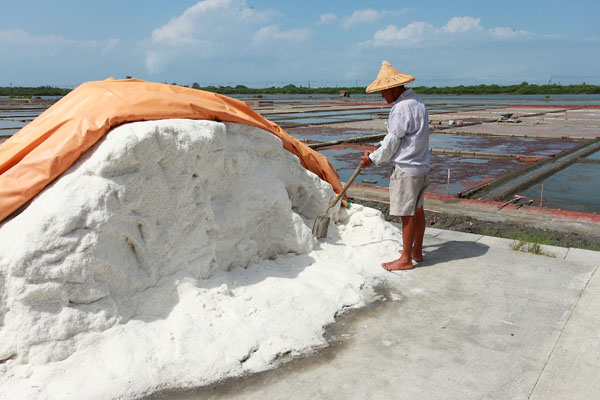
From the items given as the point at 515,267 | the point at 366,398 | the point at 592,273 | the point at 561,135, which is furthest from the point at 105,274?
the point at 561,135

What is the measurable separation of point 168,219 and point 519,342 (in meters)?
2.23

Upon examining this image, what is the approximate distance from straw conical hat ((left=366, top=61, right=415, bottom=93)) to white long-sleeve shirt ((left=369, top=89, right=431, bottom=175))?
0.12 m

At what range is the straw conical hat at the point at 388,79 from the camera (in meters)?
3.90

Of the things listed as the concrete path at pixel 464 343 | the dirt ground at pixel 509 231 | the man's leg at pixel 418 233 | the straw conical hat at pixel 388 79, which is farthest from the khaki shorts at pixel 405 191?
the dirt ground at pixel 509 231

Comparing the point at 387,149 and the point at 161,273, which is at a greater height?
the point at 387,149

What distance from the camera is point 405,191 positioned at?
396cm

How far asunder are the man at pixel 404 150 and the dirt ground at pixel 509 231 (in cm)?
184

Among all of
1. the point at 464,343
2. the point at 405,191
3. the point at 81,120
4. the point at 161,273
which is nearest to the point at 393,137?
the point at 405,191

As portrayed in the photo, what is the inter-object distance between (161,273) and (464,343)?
73.1 inches

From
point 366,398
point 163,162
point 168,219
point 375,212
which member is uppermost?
point 163,162

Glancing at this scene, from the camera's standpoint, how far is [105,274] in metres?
2.79

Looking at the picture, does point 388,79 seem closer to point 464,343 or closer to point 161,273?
point 464,343

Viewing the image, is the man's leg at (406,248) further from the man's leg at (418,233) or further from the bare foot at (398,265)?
the man's leg at (418,233)

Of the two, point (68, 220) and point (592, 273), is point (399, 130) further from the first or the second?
point (68, 220)
